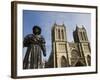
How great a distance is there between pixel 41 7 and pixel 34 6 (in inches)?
2.3

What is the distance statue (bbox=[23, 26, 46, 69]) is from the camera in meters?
1.90

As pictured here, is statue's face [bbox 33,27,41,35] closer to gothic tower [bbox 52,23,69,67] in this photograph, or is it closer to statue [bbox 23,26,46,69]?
statue [bbox 23,26,46,69]

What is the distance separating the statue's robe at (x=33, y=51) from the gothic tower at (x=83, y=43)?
0.32 m

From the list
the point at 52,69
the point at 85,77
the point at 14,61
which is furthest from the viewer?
the point at 85,77

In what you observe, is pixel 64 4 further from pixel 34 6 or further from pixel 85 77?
pixel 85 77

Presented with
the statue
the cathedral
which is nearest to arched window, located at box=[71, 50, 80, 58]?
the cathedral

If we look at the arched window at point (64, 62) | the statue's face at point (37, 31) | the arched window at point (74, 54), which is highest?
the statue's face at point (37, 31)

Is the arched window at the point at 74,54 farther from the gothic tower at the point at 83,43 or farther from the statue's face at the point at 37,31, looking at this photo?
the statue's face at the point at 37,31

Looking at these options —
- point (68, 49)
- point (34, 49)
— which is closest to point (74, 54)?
point (68, 49)

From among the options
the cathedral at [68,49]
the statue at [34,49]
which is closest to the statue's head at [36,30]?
the statue at [34,49]

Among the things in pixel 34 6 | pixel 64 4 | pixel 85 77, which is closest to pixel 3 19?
pixel 34 6

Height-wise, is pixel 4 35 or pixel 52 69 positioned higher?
pixel 4 35

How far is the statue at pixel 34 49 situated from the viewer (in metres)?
1.90

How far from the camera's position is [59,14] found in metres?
2.02
